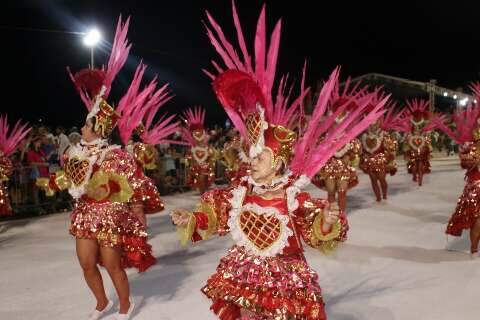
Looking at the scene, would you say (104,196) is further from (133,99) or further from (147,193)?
(147,193)

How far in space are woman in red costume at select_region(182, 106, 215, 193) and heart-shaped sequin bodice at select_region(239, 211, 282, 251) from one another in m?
7.28

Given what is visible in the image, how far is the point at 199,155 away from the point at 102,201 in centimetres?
640

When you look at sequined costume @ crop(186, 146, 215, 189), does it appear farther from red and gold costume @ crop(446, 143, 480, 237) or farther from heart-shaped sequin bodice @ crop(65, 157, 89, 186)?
heart-shaped sequin bodice @ crop(65, 157, 89, 186)

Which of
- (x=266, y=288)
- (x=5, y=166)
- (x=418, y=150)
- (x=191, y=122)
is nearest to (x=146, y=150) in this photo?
(x=5, y=166)

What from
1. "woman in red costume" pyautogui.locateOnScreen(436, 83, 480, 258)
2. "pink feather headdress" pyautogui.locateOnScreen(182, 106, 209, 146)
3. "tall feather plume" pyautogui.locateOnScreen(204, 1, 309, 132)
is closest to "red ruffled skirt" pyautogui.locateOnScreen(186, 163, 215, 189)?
"pink feather headdress" pyautogui.locateOnScreen(182, 106, 209, 146)

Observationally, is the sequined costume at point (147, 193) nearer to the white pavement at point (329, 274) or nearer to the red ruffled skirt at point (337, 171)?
the white pavement at point (329, 274)

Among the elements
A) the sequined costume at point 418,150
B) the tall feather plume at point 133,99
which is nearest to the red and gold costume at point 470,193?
the tall feather plume at point 133,99

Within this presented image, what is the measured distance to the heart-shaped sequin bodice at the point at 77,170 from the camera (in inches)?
149

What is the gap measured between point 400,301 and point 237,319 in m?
1.97

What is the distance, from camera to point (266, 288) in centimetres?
268

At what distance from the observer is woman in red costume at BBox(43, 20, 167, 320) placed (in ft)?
12.1

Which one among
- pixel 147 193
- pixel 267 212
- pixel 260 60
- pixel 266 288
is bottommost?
pixel 266 288

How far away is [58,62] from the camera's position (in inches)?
712

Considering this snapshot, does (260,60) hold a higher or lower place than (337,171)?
higher
